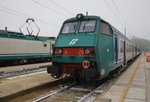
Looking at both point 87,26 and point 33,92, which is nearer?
point 33,92

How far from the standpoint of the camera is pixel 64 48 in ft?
27.4

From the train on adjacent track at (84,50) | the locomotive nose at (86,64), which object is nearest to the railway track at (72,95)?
the train on adjacent track at (84,50)

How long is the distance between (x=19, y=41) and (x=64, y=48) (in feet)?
43.2

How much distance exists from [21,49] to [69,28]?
12934mm

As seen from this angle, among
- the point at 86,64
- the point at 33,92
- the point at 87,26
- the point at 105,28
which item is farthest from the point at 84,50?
the point at 33,92

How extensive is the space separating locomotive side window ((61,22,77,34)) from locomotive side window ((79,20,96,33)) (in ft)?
1.07

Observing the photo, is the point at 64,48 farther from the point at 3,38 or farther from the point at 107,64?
the point at 3,38

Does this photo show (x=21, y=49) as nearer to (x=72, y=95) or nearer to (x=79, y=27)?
(x=79, y=27)

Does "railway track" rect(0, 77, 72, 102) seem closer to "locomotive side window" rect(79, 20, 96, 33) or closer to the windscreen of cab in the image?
the windscreen of cab

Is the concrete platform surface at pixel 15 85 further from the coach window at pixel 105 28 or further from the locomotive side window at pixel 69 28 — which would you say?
the coach window at pixel 105 28

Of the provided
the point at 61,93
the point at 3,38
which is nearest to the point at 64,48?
the point at 61,93

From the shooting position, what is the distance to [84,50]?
25.7 feet

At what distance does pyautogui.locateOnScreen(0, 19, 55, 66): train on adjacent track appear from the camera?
18.6 m

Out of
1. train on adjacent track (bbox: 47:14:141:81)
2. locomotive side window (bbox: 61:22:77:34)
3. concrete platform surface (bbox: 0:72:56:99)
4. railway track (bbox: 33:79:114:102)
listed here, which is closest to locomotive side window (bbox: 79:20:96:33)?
train on adjacent track (bbox: 47:14:141:81)
